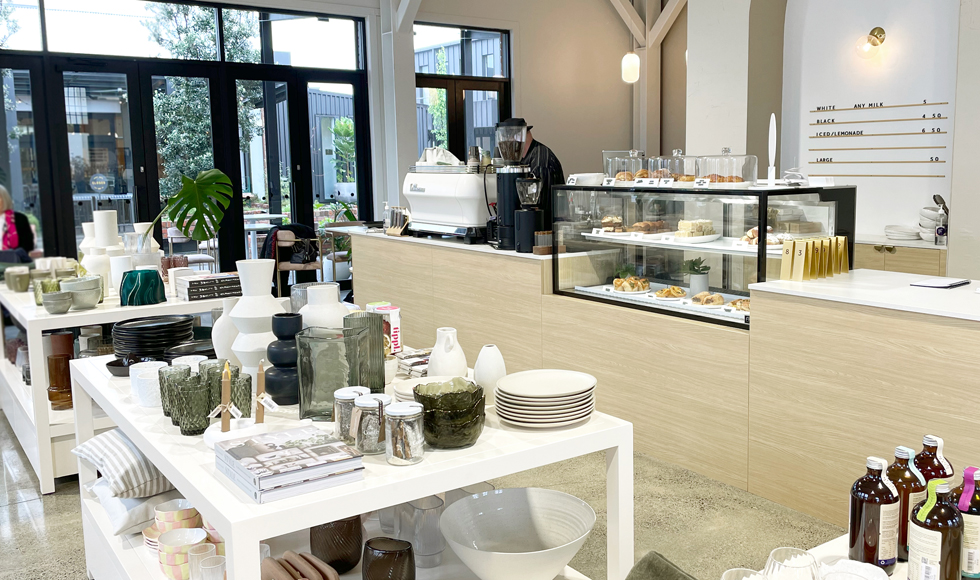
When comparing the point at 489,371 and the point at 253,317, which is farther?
the point at 253,317

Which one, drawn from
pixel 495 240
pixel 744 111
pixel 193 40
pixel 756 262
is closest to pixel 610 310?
pixel 756 262

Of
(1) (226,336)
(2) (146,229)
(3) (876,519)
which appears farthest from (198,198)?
(3) (876,519)

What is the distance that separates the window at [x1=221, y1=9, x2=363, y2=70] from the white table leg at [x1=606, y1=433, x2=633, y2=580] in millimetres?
7553

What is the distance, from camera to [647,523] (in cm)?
317

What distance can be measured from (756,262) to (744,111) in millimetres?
3516

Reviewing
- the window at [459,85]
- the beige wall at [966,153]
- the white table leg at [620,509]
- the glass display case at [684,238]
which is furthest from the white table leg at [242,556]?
the window at [459,85]

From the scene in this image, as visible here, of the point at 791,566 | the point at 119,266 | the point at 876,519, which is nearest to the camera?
the point at 791,566

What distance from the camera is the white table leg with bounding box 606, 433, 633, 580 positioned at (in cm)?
202

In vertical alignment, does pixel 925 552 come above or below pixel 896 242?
below

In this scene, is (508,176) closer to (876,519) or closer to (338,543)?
(338,543)

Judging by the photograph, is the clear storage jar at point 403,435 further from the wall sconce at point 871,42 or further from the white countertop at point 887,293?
the wall sconce at point 871,42

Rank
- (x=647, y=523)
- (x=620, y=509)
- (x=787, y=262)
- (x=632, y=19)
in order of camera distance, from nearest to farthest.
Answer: (x=620, y=509) → (x=647, y=523) → (x=787, y=262) → (x=632, y=19)

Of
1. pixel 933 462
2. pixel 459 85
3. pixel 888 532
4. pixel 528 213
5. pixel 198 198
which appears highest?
pixel 459 85

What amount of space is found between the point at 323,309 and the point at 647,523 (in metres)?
1.66
